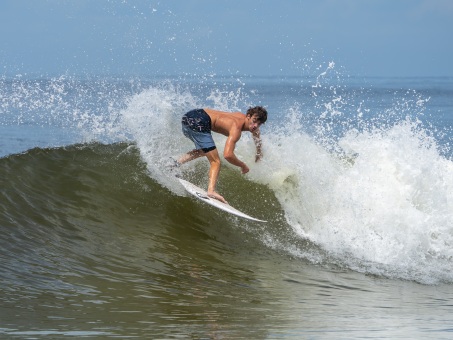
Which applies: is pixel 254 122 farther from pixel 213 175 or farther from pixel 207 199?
pixel 207 199

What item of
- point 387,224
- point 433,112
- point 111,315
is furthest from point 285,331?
point 433,112

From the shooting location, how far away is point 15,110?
32.8 m

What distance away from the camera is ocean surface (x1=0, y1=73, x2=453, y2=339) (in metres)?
5.91

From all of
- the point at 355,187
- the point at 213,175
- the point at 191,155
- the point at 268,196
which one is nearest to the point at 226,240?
the point at 213,175

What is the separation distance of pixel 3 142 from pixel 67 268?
1262 cm

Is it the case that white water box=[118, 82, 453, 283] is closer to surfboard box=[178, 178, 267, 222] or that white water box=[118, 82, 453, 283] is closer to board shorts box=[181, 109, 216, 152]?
surfboard box=[178, 178, 267, 222]

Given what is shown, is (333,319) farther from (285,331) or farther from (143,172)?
(143,172)

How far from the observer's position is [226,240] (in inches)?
370

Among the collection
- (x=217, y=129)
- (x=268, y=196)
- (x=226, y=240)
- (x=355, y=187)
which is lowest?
(x=226, y=240)

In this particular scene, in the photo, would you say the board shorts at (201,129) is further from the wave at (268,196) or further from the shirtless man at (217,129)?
the wave at (268,196)

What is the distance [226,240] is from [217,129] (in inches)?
54.3

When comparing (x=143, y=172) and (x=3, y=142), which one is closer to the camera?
(x=143, y=172)

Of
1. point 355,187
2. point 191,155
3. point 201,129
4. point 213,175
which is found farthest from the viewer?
point 355,187

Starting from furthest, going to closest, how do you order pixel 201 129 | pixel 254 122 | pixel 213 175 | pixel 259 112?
pixel 201 129 < pixel 213 175 < pixel 254 122 < pixel 259 112
